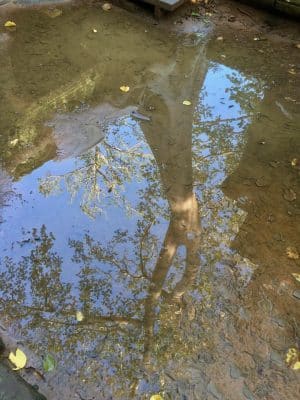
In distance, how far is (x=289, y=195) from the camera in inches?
165

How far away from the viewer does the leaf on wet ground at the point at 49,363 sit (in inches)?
118

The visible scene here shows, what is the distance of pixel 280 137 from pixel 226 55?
1809 mm

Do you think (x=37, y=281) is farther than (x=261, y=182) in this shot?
No

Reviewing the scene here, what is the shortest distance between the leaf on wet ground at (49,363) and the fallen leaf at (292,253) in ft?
6.89

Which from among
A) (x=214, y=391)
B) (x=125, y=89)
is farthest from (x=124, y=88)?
(x=214, y=391)

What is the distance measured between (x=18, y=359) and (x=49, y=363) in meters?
0.22

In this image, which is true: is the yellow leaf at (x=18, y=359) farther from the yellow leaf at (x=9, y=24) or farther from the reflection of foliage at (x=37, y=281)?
the yellow leaf at (x=9, y=24)

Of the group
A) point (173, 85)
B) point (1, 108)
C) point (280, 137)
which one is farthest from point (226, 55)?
point (1, 108)

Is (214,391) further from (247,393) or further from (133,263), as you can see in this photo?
(133,263)

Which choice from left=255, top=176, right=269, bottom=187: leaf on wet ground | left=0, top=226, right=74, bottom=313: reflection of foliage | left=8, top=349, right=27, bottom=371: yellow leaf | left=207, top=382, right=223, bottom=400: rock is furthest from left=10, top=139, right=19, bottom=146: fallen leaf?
left=207, top=382, right=223, bottom=400: rock

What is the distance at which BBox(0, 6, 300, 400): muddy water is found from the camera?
3.11 metres

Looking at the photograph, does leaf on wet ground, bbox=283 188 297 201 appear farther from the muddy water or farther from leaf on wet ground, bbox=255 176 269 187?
leaf on wet ground, bbox=255 176 269 187

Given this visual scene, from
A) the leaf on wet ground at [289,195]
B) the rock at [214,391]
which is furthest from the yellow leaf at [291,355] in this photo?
the leaf on wet ground at [289,195]

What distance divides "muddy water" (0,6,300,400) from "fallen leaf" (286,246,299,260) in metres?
0.03
